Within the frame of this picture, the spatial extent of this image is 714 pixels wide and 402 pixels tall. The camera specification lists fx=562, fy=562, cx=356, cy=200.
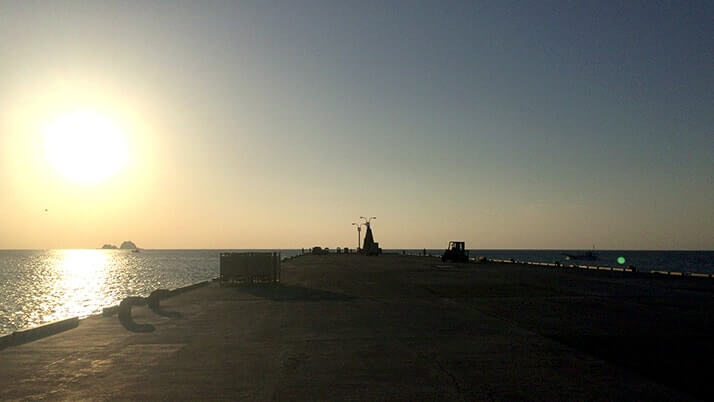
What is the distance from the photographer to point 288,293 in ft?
98.2

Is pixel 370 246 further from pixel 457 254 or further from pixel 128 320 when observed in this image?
pixel 128 320

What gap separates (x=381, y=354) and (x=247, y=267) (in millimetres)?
25534

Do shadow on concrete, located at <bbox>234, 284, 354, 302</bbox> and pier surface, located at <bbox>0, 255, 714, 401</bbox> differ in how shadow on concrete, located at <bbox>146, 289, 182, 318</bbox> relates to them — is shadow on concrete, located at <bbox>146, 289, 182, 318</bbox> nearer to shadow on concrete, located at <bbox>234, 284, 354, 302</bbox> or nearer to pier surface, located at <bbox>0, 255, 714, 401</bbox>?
pier surface, located at <bbox>0, 255, 714, 401</bbox>

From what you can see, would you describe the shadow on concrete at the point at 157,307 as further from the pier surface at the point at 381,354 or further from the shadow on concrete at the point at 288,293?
the shadow on concrete at the point at 288,293

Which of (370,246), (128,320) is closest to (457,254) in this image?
(370,246)

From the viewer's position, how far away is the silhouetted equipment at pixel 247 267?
121ft

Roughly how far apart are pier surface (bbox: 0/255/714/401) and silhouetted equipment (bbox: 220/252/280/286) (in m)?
13.5

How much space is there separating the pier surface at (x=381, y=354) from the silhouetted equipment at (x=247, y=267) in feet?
44.4

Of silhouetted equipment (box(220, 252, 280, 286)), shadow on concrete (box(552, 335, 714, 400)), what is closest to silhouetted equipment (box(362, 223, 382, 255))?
silhouetted equipment (box(220, 252, 280, 286))

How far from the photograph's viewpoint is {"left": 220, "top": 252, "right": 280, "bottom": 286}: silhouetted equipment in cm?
3700

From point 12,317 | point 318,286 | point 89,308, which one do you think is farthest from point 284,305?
point 89,308

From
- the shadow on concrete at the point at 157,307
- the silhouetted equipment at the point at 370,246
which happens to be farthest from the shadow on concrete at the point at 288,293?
the silhouetted equipment at the point at 370,246

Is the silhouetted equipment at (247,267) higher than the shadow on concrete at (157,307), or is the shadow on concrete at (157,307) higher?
the silhouetted equipment at (247,267)

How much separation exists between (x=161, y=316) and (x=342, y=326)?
24.6ft
